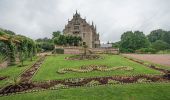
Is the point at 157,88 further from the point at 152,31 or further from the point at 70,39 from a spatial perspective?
the point at 152,31

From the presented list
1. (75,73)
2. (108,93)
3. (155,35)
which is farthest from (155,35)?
(108,93)

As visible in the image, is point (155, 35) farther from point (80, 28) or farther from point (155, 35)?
point (80, 28)

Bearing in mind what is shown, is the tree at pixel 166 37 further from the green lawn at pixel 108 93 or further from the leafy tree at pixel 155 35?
the green lawn at pixel 108 93

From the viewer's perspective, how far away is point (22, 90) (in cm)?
1152

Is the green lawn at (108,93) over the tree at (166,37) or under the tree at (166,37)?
under

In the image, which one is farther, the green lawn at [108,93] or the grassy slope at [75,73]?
the grassy slope at [75,73]

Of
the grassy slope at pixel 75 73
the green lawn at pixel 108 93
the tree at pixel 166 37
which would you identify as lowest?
the green lawn at pixel 108 93

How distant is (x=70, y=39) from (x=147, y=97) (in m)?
50.7

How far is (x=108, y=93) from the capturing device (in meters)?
10.2

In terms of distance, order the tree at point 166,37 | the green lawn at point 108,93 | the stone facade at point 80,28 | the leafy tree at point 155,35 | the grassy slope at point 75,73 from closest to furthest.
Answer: the green lawn at point 108,93, the grassy slope at point 75,73, the stone facade at point 80,28, the tree at point 166,37, the leafy tree at point 155,35

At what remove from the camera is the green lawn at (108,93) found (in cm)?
952

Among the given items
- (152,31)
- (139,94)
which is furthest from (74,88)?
(152,31)

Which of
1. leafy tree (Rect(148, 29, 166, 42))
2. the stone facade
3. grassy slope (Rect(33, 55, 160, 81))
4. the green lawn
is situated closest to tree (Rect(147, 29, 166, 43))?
leafy tree (Rect(148, 29, 166, 42))

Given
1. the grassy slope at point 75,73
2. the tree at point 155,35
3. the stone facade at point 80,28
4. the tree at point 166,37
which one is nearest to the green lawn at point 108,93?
the grassy slope at point 75,73
